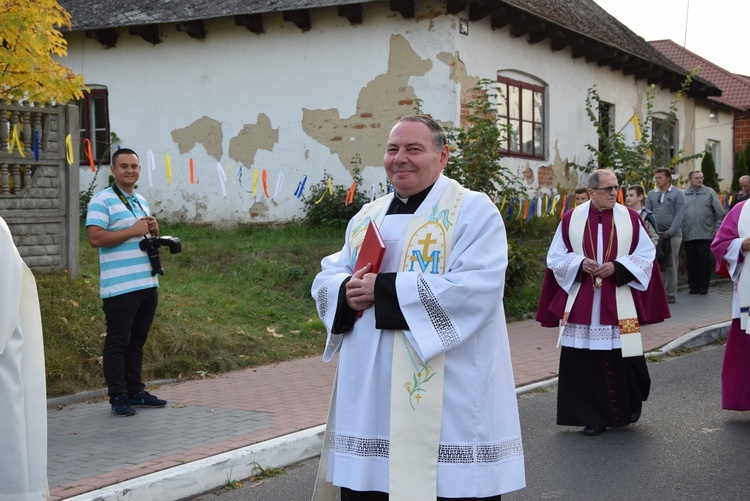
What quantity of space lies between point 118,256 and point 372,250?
386 cm

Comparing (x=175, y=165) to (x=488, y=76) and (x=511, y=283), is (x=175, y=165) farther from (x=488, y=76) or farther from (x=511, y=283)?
(x=511, y=283)

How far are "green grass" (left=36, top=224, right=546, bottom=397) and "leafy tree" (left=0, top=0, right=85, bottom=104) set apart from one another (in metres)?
2.03

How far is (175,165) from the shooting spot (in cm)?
1838

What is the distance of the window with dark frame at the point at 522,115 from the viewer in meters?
17.7

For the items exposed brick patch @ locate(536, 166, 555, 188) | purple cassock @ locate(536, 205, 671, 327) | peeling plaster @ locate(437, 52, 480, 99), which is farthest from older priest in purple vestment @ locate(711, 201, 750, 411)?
exposed brick patch @ locate(536, 166, 555, 188)

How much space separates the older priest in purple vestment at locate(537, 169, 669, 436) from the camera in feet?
23.9

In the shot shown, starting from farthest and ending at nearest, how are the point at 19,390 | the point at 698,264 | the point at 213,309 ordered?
the point at 698,264, the point at 213,309, the point at 19,390

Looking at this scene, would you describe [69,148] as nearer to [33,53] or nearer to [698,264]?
[33,53]

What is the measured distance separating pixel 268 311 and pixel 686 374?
492cm

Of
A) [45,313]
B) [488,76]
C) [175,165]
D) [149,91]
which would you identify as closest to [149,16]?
[149,91]

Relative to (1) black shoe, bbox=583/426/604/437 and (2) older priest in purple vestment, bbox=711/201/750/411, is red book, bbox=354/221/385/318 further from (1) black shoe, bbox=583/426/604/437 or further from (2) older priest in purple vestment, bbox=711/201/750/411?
(2) older priest in purple vestment, bbox=711/201/750/411

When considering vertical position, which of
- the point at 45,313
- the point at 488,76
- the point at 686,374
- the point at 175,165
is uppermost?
the point at 488,76

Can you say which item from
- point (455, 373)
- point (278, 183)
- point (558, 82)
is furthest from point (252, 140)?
point (455, 373)

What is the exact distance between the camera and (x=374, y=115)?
54.0 ft
